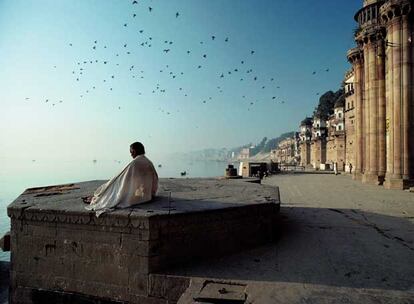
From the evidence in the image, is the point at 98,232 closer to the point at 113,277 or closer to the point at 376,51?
the point at 113,277

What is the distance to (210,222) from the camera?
4.86 meters

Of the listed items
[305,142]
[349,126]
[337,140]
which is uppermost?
[349,126]

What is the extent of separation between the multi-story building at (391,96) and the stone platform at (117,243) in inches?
613

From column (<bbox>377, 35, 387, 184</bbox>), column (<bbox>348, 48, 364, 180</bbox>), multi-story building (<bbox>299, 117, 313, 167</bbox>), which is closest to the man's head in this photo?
column (<bbox>377, 35, 387, 184</bbox>)

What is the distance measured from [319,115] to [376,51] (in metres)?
52.0

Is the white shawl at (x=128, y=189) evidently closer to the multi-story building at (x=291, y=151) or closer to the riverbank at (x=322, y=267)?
the riverbank at (x=322, y=267)

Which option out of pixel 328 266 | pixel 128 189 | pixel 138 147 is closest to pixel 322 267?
pixel 328 266

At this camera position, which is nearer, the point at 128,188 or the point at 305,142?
the point at 128,188

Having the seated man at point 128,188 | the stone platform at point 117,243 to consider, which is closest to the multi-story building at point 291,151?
the stone platform at point 117,243

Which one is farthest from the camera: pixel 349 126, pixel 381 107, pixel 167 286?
pixel 349 126

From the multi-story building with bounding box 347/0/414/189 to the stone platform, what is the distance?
51.1ft

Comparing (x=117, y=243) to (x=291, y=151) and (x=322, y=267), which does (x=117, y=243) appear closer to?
(x=322, y=267)

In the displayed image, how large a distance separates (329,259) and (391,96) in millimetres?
A: 16696

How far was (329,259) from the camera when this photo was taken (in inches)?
184
